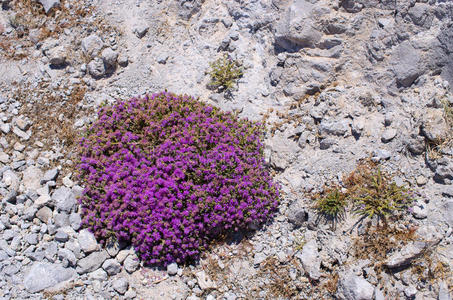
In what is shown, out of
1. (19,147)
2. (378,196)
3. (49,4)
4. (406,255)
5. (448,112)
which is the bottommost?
(19,147)

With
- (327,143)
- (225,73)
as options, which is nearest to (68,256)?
(225,73)

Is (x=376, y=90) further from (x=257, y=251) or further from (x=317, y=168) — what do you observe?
(x=257, y=251)

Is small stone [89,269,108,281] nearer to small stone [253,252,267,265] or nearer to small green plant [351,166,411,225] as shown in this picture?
small stone [253,252,267,265]

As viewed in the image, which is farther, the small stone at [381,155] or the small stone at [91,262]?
the small stone at [381,155]

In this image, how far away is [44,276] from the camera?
604 centimetres

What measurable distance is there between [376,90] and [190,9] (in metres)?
5.00

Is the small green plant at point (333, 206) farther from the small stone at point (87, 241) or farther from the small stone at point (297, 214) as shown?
the small stone at point (87, 241)

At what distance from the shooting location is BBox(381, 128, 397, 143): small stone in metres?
6.55

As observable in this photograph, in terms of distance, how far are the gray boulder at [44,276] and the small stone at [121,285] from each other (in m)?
0.76

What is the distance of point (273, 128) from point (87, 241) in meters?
4.16

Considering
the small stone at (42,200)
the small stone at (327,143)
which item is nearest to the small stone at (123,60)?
the small stone at (42,200)

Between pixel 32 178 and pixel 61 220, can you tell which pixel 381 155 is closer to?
pixel 61 220

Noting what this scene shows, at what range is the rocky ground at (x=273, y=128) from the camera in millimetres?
5949

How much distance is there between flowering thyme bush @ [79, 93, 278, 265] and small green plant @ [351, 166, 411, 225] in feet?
4.80
